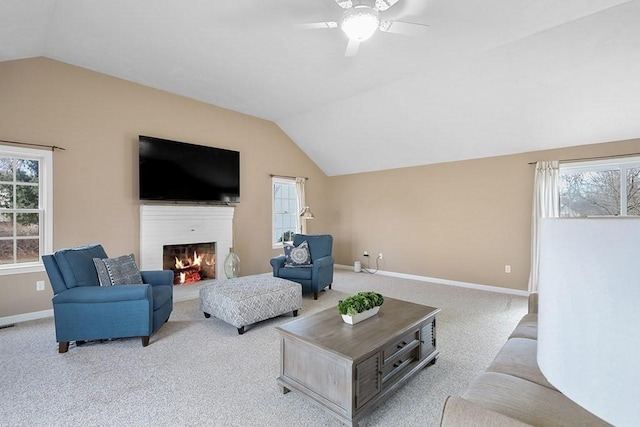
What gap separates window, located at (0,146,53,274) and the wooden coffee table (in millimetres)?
3745

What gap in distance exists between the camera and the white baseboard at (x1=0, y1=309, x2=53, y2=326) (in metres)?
3.72

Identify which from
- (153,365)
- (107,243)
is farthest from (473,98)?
(107,243)

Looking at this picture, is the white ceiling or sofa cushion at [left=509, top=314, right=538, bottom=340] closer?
sofa cushion at [left=509, top=314, right=538, bottom=340]

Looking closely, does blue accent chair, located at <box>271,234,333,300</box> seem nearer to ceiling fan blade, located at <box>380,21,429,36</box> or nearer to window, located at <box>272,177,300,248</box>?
window, located at <box>272,177,300,248</box>

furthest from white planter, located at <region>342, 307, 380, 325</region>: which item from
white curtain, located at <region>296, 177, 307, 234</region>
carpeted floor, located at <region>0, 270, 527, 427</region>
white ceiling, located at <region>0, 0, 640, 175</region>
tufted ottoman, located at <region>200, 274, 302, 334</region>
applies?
white curtain, located at <region>296, 177, 307, 234</region>

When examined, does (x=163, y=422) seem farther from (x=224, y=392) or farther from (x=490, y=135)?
(x=490, y=135)

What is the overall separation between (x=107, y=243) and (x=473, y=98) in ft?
18.7

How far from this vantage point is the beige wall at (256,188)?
401cm

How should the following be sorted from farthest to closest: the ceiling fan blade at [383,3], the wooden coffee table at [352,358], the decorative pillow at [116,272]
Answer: the decorative pillow at [116,272] < the ceiling fan blade at [383,3] < the wooden coffee table at [352,358]

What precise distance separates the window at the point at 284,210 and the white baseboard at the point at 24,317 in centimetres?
370

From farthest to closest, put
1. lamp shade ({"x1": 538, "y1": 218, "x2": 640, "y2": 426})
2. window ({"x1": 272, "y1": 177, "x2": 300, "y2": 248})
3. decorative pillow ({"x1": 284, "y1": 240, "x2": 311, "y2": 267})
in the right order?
window ({"x1": 272, "y1": 177, "x2": 300, "y2": 248})
decorative pillow ({"x1": 284, "y1": 240, "x2": 311, "y2": 267})
lamp shade ({"x1": 538, "y1": 218, "x2": 640, "y2": 426})

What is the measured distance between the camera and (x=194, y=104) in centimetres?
539

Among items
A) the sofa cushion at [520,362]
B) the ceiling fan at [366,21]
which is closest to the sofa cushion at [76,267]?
the ceiling fan at [366,21]

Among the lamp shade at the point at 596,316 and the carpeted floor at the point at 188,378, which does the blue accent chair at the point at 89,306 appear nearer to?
the carpeted floor at the point at 188,378
